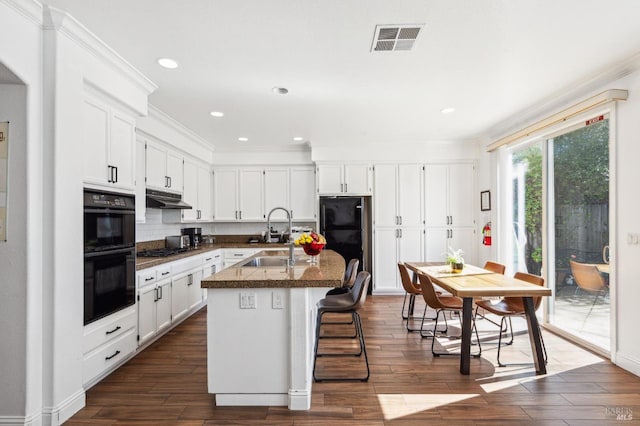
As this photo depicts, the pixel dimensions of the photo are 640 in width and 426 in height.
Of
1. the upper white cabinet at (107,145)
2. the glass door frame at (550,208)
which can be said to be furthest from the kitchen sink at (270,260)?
the glass door frame at (550,208)

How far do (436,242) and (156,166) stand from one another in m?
4.41

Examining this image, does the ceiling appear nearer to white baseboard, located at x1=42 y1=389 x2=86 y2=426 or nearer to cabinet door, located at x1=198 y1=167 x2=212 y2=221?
cabinet door, located at x1=198 y1=167 x2=212 y2=221

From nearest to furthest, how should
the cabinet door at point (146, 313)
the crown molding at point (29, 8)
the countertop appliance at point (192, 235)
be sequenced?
the crown molding at point (29, 8), the cabinet door at point (146, 313), the countertop appliance at point (192, 235)

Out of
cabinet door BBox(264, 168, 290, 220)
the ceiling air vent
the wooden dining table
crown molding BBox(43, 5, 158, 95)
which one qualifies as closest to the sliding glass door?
the wooden dining table

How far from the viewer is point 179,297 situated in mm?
4199

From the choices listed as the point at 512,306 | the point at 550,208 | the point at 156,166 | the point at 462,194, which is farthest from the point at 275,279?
the point at 462,194

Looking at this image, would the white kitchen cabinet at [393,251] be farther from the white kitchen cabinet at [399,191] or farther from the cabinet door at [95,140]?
the cabinet door at [95,140]

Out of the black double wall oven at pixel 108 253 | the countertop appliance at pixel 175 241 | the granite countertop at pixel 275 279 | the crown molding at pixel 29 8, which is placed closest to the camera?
the crown molding at pixel 29 8

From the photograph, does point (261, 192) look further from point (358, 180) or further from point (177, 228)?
point (358, 180)

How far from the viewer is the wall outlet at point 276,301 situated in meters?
2.38

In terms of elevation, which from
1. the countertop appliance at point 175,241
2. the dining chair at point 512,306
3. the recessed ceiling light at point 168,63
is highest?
the recessed ceiling light at point 168,63

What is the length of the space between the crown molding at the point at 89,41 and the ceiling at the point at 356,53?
0.16 feet

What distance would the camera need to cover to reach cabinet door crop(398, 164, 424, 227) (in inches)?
232

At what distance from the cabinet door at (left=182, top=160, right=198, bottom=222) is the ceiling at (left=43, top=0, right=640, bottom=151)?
0.95m
